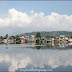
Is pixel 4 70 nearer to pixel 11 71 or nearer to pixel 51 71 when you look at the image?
pixel 11 71

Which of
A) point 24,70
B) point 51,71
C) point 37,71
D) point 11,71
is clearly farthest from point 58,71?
point 11,71

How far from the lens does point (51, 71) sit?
36.7 feet

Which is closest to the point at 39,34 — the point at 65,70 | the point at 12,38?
the point at 12,38

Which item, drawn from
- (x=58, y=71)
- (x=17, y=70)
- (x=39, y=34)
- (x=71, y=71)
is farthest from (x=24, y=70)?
(x=39, y=34)

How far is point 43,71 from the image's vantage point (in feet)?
36.3

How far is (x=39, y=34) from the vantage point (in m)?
111

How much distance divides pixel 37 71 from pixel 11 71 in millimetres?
1865

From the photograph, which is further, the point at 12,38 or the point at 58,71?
the point at 12,38

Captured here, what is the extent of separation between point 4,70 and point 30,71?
1924 millimetres

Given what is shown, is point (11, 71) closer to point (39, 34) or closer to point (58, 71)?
point (58, 71)

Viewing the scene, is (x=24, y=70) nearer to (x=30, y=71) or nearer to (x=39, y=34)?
(x=30, y=71)

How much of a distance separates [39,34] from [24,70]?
100.0 m

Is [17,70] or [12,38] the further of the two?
[12,38]

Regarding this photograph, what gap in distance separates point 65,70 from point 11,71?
394 centimetres
